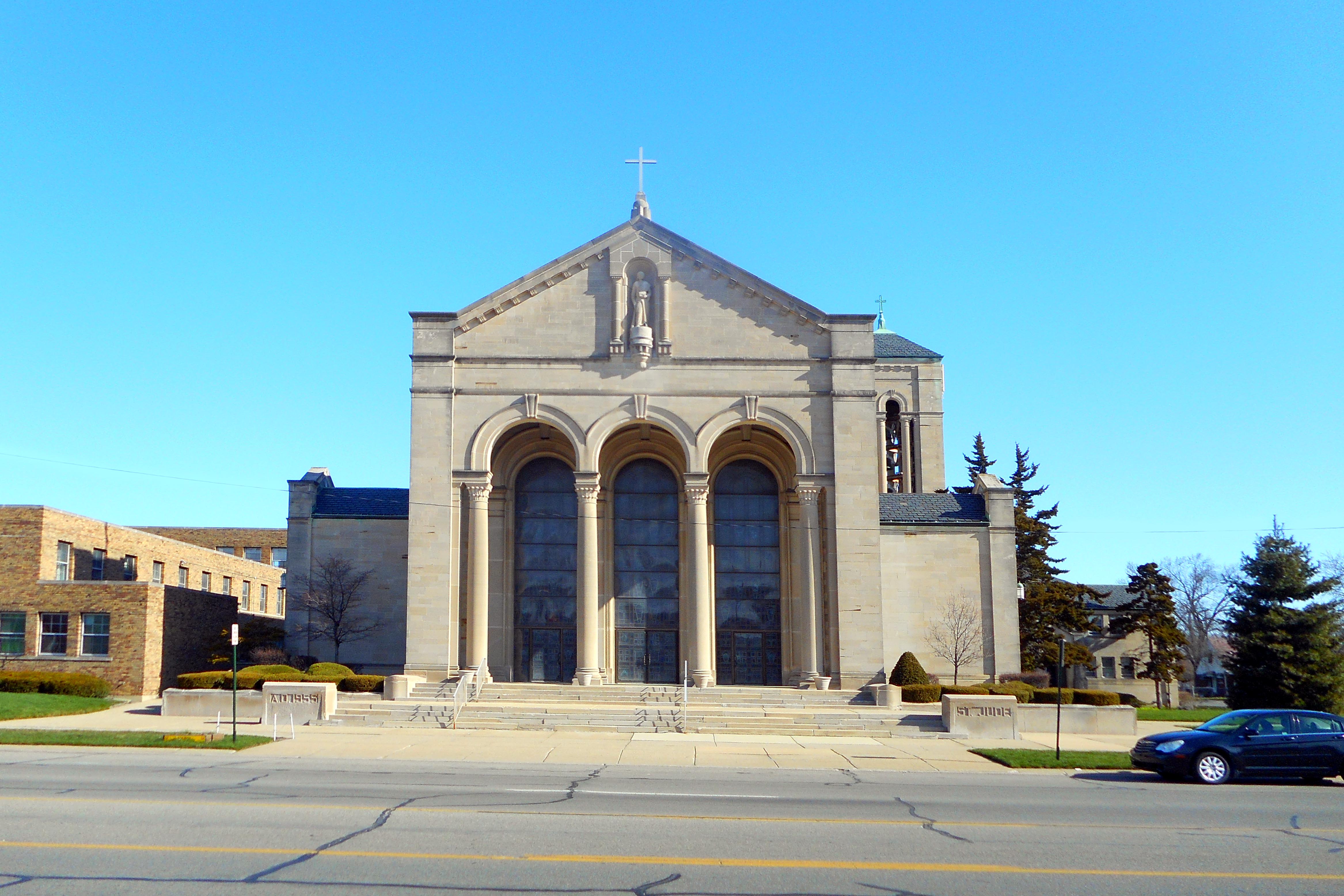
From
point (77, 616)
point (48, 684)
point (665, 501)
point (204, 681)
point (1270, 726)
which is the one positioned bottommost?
point (48, 684)

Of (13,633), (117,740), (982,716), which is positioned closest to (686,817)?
(117,740)

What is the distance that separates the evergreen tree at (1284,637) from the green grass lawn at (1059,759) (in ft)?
57.5

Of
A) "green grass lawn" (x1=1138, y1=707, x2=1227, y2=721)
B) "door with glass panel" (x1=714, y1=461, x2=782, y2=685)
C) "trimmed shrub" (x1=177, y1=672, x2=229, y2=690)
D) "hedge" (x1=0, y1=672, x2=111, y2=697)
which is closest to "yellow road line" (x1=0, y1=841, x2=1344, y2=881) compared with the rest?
"trimmed shrub" (x1=177, y1=672, x2=229, y2=690)

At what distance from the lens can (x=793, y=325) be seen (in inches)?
1587

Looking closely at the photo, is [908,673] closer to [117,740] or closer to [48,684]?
[117,740]

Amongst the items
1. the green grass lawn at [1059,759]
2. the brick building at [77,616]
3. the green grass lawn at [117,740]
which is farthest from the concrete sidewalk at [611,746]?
the brick building at [77,616]

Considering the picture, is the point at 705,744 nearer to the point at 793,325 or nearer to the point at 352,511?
the point at 793,325

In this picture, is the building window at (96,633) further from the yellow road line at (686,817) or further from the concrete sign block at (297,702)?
the yellow road line at (686,817)

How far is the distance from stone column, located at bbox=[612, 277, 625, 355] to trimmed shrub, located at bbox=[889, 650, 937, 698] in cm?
1448

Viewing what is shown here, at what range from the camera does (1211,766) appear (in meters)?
19.9

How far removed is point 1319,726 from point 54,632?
39.9m

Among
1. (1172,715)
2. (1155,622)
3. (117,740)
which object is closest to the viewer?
(117,740)

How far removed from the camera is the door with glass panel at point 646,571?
42.3 metres

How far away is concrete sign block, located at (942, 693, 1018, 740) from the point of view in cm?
3084
